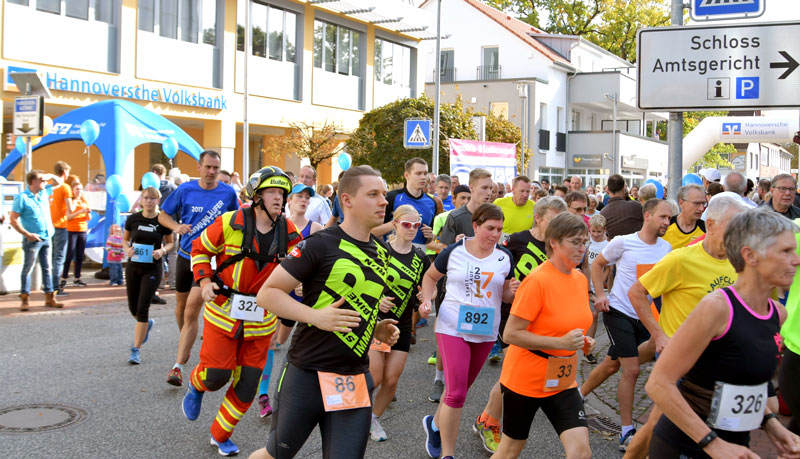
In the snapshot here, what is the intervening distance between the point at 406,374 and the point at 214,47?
19.7 m

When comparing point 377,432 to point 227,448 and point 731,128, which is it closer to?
point 227,448

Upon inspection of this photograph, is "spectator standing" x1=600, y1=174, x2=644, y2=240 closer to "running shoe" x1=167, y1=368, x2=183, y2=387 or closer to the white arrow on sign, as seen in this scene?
the white arrow on sign

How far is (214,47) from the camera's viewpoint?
25250 millimetres

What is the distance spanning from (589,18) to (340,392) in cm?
5643

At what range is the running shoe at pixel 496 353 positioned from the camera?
28.7ft

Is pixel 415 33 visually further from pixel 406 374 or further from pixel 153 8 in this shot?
pixel 406 374

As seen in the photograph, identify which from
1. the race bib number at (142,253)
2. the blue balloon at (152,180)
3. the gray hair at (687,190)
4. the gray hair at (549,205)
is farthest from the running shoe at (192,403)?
the blue balloon at (152,180)

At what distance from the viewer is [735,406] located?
302 cm

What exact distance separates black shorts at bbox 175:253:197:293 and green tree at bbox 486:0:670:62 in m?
51.7

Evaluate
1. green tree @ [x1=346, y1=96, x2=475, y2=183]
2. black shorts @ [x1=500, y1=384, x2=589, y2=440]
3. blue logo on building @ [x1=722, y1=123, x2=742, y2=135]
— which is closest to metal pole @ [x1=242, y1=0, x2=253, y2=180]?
green tree @ [x1=346, y1=96, x2=475, y2=183]

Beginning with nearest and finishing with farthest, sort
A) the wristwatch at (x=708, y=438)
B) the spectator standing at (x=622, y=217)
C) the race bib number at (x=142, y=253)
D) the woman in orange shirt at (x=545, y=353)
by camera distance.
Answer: the wristwatch at (x=708, y=438), the woman in orange shirt at (x=545, y=353), the race bib number at (x=142, y=253), the spectator standing at (x=622, y=217)

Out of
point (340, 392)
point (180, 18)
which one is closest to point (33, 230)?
point (340, 392)

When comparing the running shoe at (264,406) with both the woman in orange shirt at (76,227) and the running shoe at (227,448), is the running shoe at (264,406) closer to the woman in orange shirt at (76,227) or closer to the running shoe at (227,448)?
the running shoe at (227,448)

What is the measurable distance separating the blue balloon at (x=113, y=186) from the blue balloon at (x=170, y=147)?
188 centimetres
